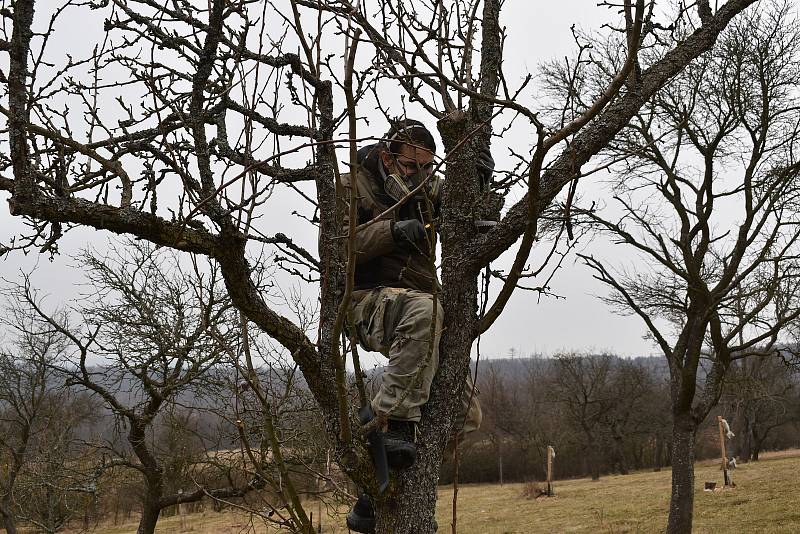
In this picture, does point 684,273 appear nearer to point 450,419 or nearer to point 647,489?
point 450,419

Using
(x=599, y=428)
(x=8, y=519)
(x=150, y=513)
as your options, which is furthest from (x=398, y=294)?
(x=599, y=428)

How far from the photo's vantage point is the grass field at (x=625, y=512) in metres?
15.3

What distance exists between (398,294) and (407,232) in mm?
239

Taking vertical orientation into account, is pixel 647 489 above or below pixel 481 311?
below

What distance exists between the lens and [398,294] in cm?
250

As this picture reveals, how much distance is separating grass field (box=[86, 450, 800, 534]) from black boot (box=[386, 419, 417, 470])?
936 centimetres

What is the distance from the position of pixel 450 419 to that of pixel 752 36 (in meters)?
10.4

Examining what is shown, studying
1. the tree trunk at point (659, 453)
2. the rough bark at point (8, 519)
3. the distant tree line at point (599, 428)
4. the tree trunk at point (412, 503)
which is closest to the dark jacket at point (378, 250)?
the tree trunk at point (412, 503)

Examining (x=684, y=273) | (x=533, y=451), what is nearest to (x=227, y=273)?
(x=684, y=273)

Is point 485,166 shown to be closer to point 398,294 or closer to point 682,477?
point 398,294

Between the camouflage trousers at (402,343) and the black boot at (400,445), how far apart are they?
2.4 inches

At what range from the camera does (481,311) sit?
2.36m

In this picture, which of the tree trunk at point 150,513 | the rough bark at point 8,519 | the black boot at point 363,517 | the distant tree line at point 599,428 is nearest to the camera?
the black boot at point 363,517

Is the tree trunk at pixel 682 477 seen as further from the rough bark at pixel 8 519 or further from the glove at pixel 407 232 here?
the rough bark at pixel 8 519
